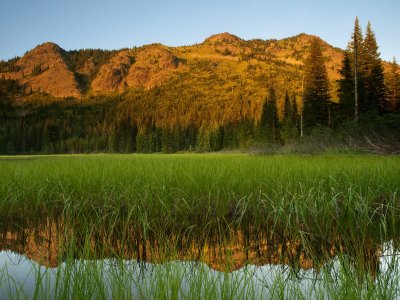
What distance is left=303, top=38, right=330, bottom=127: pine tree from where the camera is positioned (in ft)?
109

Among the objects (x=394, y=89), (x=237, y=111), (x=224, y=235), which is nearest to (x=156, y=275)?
(x=224, y=235)

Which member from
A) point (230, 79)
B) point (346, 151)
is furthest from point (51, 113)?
Answer: point (346, 151)

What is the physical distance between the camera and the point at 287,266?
8.70ft

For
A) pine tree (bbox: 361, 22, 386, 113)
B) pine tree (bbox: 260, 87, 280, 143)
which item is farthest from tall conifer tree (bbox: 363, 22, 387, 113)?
pine tree (bbox: 260, 87, 280, 143)

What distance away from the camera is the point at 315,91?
33.4 metres

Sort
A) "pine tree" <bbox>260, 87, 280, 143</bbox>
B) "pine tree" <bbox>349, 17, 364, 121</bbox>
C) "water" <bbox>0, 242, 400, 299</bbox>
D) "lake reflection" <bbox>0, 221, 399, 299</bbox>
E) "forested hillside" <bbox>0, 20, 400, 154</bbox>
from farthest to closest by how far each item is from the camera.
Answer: "pine tree" <bbox>260, 87, 280, 143</bbox>
"forested hillside" <bbox>0, 20, 400, 154</bbox>
"pine tree" <bbox>349, 17, 364, 121</bbox>
"lake reflection" <bbox>0, 221, 399, 299</bbox>
"water" <bbox>0, 242, 400, 299</bbox>

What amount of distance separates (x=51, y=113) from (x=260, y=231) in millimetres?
187704

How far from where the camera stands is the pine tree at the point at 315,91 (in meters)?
33.1

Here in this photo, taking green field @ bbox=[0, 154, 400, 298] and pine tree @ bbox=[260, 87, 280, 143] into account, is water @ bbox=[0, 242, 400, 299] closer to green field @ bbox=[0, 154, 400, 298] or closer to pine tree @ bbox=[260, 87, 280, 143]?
green field @ bbox=[0, 154, 400, 298]

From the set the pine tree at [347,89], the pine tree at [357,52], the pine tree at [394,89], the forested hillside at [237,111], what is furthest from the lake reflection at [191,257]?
the pine tree at [394,89]

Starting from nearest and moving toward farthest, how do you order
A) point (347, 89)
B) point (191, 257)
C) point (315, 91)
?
point (191, 257), point (347, 89), point (315, 91)

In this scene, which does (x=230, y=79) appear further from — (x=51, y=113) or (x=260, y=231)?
(x=260, y=231)

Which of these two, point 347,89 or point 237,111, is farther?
point 237,111

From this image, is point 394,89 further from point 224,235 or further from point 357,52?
point 224,235
